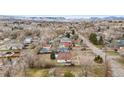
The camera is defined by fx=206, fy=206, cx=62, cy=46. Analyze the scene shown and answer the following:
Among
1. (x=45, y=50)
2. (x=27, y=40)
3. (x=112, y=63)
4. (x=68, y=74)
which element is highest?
(x=27, y=40)

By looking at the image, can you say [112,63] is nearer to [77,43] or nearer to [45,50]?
[77,43]

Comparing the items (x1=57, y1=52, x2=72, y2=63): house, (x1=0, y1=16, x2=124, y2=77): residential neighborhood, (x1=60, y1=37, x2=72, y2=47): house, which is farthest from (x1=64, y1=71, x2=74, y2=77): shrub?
(x1=60, y1=37, x2=72, y2=47): house

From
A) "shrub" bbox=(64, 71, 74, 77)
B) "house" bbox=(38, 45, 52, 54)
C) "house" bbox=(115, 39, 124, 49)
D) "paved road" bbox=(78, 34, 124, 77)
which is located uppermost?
"house" bbox=(115, 39, 124, 49)

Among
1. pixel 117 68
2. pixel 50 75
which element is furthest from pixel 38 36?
pixel 117 68

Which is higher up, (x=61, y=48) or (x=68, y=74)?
(x=61, y=48)

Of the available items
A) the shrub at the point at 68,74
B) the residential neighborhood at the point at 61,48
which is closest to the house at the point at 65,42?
the residential neighborhood at the point at 61,48

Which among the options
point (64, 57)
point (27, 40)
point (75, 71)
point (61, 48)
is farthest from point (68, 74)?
point (27, 40)

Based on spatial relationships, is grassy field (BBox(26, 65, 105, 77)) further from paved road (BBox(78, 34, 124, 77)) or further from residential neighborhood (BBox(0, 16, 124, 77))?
paved road (BBox(78, 34, 124, 77))
